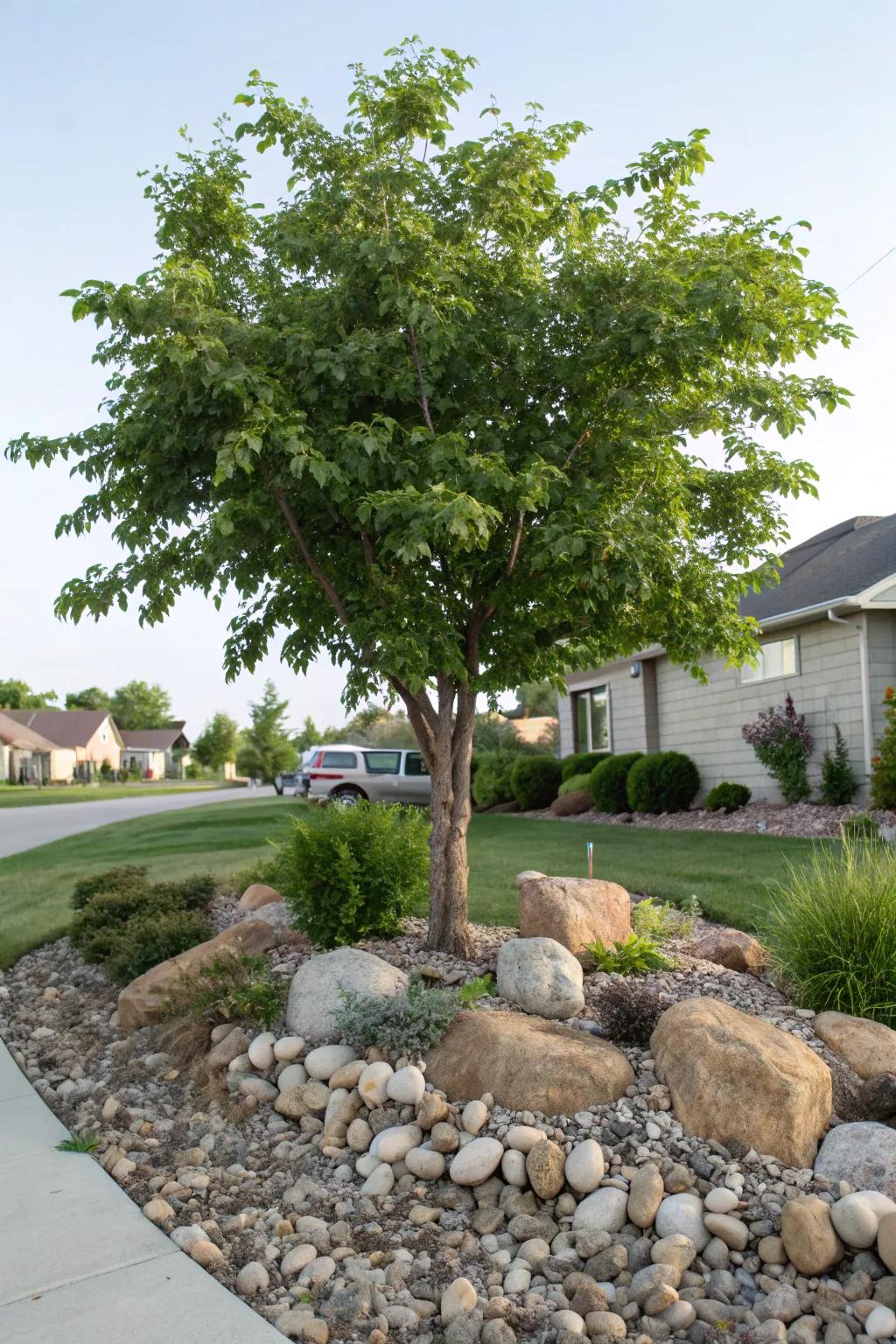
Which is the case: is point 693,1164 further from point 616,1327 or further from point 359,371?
point 359,371

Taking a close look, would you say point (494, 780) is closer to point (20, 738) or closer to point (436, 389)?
point (436, 389)

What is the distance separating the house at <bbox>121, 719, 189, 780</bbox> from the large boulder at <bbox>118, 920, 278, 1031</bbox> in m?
73.9

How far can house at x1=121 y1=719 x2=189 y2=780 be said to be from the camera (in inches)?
3135

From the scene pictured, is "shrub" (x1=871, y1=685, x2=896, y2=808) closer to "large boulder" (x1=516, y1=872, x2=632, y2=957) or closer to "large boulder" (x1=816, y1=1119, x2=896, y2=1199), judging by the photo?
"large boulder" (x1=516, y1=872, x2=632, y2=957)

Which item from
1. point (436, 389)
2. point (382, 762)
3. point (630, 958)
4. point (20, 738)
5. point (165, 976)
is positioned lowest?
point (165, 976)

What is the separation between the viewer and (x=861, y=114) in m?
8.52

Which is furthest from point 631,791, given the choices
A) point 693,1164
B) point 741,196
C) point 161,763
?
point 161,763

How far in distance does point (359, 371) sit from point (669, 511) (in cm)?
194

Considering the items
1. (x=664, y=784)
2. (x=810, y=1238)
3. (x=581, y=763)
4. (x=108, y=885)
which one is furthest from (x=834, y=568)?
(x=810, y=1238)

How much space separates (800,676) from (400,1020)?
11.5 m

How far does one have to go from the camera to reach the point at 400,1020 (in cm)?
459

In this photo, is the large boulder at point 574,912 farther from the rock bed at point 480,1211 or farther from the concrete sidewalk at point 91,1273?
the concrete sidewalk at point 91,1273

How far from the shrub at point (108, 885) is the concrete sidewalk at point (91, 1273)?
175 inches

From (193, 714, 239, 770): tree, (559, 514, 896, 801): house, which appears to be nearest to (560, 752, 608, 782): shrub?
(559, 514, 896, 801): house
